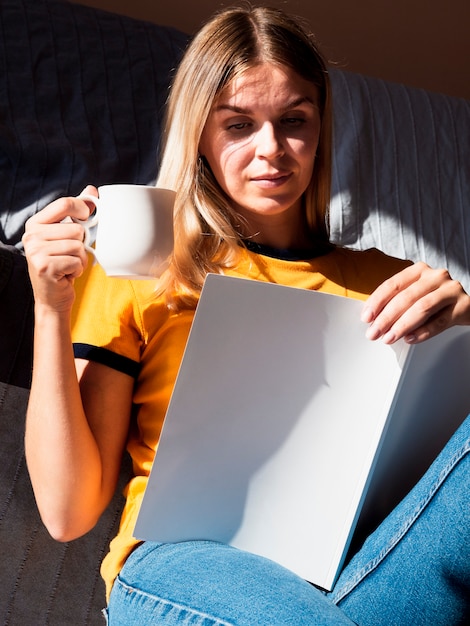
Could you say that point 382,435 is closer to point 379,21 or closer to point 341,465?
point 341,465

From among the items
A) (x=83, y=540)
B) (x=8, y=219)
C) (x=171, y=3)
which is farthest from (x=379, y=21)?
(x=83, y=540)

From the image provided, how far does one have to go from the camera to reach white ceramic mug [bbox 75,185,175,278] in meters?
0.82

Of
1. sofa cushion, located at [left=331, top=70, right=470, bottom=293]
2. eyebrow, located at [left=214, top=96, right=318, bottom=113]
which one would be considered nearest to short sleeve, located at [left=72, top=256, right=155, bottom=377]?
eyebrow, located at [left=214, top=96, right=318, bottom=113]

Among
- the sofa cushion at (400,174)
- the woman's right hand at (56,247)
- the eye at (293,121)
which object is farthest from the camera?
the sofa cushion at (400,174)

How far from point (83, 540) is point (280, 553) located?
14.2 inches

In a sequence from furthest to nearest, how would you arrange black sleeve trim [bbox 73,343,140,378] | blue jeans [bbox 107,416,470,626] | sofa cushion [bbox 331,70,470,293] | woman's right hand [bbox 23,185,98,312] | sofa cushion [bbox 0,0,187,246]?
sofa cushion [bbox 331,70,470,293]
sofa cushion [bbox 0,0,187,246]
black sleeve trim [bbox 73,343,140,378]
woman's right hand [bbox 23,185,98,312]
blue jeans [bbox 107,416,470,626]

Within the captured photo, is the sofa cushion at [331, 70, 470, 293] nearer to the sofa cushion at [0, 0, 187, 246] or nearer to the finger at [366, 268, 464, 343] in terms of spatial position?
the sofa cushion at [0, 0, 187, 246]

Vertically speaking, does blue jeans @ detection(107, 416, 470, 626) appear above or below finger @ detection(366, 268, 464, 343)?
below

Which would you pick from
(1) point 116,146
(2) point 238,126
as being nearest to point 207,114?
(2) point 238,126

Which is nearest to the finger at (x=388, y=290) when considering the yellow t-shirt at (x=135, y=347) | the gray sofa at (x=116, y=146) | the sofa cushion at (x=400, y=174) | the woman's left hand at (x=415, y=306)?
the woman's left hand at (x=415, y=306)

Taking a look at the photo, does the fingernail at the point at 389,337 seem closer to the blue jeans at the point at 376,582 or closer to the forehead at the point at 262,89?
the blue jeans at the point at 376,582

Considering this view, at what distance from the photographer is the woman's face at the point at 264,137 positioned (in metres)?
1.09

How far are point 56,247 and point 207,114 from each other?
0.34m

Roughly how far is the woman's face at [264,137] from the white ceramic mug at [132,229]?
0.89 feet
